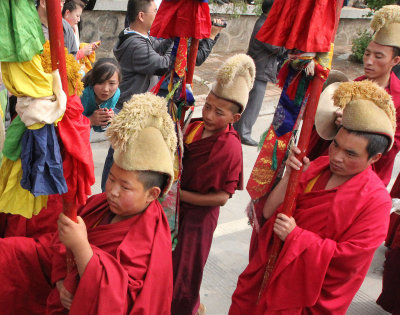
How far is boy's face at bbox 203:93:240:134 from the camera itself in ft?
8.89

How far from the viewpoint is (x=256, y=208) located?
2602 millimetres

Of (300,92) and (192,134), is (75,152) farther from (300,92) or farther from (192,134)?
(192,134)

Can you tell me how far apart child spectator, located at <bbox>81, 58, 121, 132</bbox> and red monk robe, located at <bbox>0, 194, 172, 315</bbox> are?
148cm

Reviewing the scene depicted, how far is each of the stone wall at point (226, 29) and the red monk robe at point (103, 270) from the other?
6.48 metres

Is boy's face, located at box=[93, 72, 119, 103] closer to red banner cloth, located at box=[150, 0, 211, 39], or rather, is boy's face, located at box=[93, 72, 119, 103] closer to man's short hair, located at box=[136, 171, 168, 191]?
red banner cloth, located at box=[150, 0, 211, 39]

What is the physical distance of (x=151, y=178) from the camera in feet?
6.54

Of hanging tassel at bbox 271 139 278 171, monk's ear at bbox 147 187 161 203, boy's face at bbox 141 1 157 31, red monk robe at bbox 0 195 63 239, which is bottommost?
red monk robe at bbox 0 195 63 239

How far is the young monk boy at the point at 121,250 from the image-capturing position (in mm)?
1736

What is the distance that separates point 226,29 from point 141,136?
8776mm

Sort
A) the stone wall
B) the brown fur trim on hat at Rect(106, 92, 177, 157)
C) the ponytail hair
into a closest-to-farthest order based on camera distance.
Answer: the brown fur trim on hat at Rect(106, 92, 177, 157)
the ponytail hair
the stone wall

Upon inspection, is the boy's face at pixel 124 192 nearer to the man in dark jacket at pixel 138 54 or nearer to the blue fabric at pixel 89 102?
the blue fabric at pixel 89 102

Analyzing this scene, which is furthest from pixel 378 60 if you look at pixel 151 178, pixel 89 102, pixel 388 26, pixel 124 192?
pixel 124 192

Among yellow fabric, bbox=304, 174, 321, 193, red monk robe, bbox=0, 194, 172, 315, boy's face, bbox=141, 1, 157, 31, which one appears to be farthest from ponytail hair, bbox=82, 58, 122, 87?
yellow fabric, bbox=304, 174, 321, 193

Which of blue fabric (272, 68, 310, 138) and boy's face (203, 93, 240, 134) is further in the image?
boy's face (203, 93, 240, 134)
